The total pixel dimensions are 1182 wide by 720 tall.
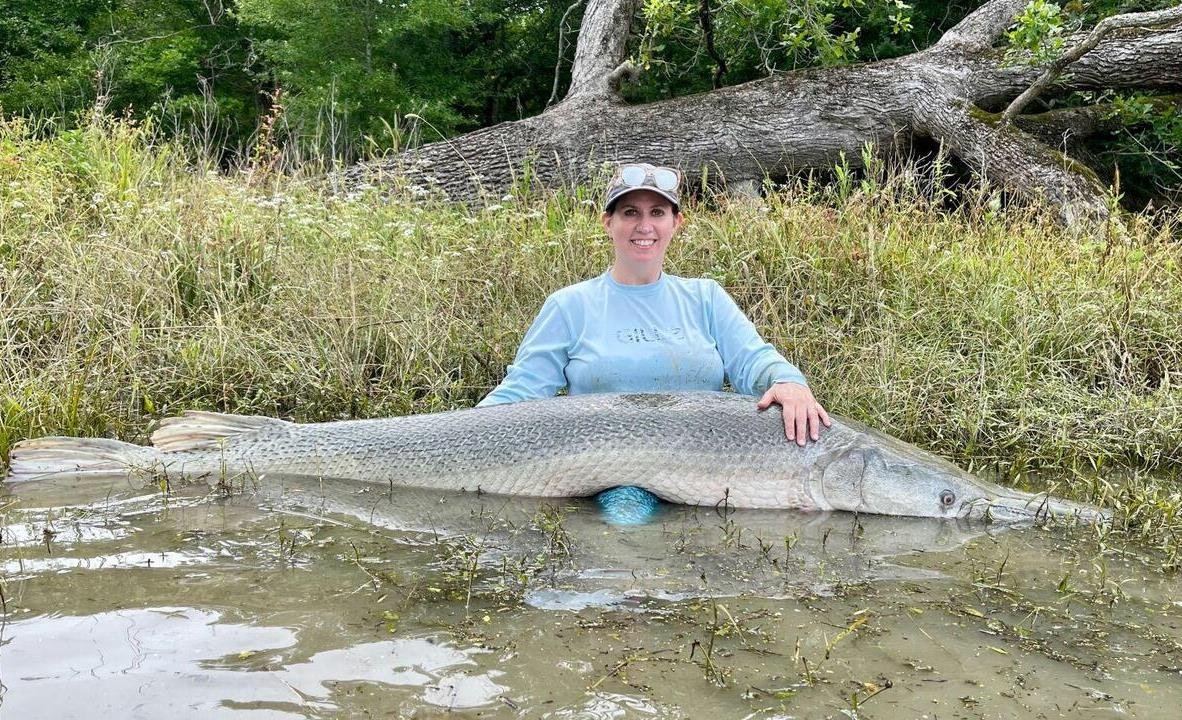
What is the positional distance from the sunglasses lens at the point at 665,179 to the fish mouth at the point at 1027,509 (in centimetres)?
189

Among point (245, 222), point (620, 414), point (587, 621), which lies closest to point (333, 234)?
point (245, 222)

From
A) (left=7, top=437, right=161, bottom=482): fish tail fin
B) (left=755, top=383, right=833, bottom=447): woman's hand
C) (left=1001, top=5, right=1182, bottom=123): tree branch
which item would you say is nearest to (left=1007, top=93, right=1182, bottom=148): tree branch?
(left=1001, top=5, right=1182, bottom=123): tree branch

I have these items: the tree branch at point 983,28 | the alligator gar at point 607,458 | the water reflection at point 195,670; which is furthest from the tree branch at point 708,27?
the water reflection at point 195,670

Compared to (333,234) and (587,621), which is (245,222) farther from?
(587,621)

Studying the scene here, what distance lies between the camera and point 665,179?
4555 mm

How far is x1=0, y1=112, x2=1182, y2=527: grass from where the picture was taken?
528 centimetres

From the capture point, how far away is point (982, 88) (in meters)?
9.78

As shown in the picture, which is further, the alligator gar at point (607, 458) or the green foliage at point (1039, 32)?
the green foliage at point (1039, 32)

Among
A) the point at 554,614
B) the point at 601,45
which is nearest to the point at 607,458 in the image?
the point at 554,614

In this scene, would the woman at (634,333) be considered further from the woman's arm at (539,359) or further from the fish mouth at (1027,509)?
the fish mouth at (1027,509)

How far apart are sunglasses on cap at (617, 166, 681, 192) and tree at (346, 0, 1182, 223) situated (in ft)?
15.4

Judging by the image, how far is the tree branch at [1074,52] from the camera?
28.9 feet

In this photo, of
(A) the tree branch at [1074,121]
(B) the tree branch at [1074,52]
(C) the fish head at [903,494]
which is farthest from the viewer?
(A) the tree branch at [1074,121]

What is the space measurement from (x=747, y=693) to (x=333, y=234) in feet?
16.5
